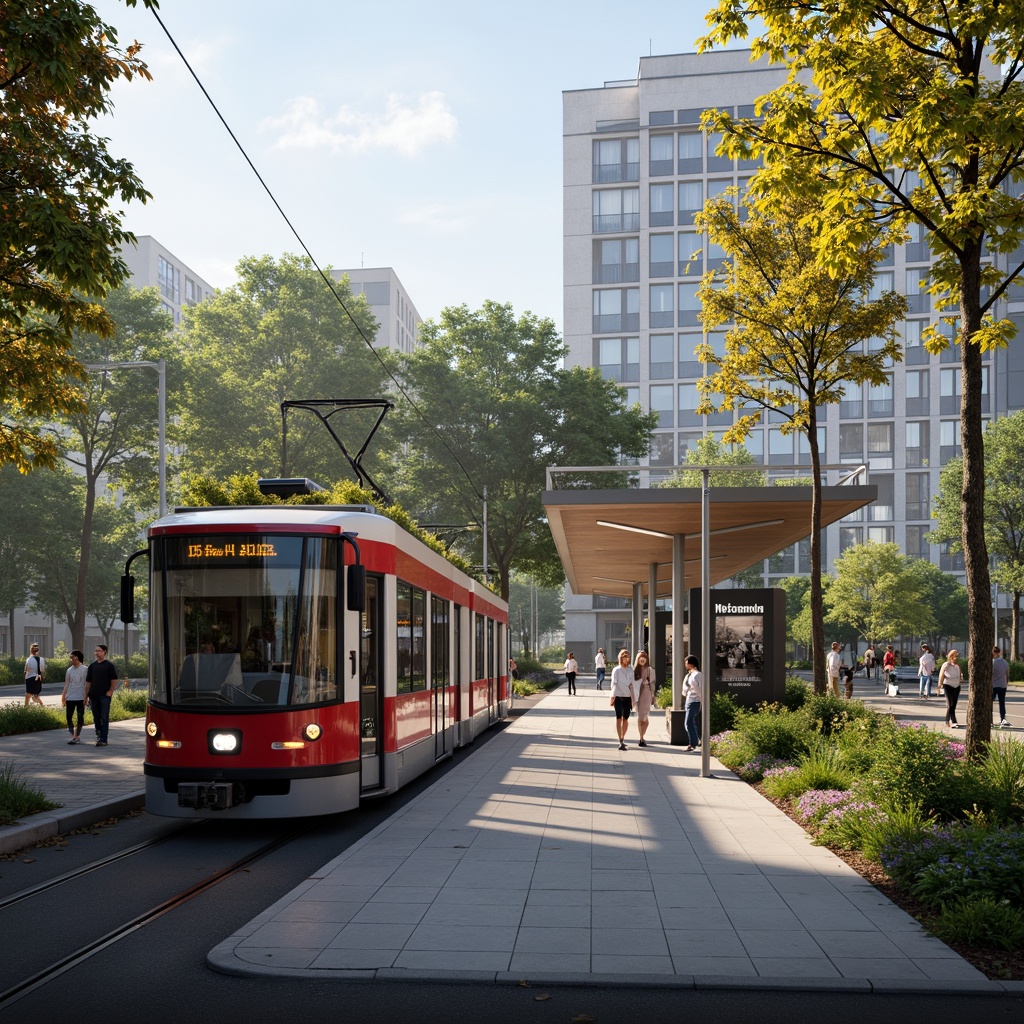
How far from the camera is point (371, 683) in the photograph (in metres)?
13.1

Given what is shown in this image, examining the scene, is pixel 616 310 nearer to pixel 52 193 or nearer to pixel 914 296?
pixel 914 296

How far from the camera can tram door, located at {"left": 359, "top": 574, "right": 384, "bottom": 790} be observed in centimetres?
1283

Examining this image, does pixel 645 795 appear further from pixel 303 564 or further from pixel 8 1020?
pixel 8 1020

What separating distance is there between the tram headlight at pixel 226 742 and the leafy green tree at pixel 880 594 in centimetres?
5744

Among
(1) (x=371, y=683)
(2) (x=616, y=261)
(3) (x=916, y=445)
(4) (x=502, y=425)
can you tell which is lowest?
(1) (x=371, y=683)

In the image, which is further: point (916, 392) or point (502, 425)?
point (916, 392)

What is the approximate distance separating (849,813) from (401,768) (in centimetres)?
540

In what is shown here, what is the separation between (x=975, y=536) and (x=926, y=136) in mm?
3881

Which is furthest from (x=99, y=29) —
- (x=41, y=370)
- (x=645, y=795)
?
(x=645, y=795)

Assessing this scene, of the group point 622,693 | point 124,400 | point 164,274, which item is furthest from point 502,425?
point 164,274

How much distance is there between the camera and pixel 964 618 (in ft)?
245

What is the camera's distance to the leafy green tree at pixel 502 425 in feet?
166

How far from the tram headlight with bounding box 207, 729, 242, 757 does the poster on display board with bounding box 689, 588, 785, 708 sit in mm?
13203

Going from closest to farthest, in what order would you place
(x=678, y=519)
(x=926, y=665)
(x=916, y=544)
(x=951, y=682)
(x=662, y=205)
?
1. (x=678, y=519)
2. (x=951, y=682)
3. (x=926, y=665)
4. (x=916, y=544)
5. (x=662, y=205)
